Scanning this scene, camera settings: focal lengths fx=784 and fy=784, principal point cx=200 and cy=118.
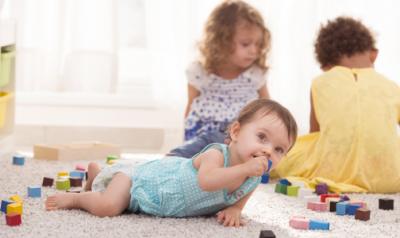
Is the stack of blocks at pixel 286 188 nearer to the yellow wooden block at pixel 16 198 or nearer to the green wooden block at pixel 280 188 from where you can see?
the green wooden block at pixel 280 188

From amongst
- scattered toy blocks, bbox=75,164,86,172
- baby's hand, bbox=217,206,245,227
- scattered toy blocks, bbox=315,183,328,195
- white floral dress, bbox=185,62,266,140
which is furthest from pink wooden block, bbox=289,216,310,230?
white floral dress, bbox=185,62,266,140

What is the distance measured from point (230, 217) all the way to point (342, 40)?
99cm

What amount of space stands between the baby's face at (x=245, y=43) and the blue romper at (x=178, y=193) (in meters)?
1.04

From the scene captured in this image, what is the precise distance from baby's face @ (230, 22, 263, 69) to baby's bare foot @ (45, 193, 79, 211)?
115 centimetres

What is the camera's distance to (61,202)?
1.78m

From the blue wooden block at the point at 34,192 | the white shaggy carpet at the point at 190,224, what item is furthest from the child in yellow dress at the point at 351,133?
the blue wooden block at the point at 34,192

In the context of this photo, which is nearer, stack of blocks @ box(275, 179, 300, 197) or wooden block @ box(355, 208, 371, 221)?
wooden block @ box(355, 208, 371, 221)

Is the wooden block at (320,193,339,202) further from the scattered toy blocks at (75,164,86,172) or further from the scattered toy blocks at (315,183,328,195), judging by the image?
the scattered toy blocks at (75,164,86,172)

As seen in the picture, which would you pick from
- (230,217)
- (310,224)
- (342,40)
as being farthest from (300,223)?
(342,40)

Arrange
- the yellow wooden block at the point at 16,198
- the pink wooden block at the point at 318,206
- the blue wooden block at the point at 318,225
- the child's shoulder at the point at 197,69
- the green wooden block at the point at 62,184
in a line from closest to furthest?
the blue wooden block at the point at 318,225 < the yellow wooden block at the point at 16,198 < the pink wooden block at the point at 318,206 < the green wooden block at the point at 62,184 < the child's shoulder at the point at 197,69

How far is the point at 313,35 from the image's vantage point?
3330 mm

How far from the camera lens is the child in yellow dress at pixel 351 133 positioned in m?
2.26

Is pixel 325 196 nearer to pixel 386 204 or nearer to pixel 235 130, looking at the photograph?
pixel 386 204

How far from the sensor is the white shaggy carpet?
1.59 m
